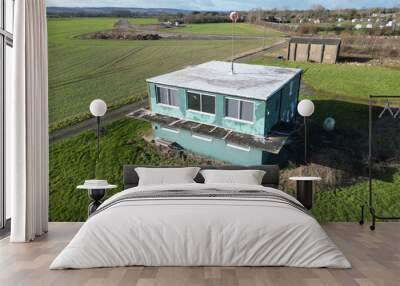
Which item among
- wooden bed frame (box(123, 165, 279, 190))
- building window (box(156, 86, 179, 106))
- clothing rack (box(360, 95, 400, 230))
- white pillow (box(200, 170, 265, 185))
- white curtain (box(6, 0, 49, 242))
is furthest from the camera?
building window (box(156, 86, 179, 106))

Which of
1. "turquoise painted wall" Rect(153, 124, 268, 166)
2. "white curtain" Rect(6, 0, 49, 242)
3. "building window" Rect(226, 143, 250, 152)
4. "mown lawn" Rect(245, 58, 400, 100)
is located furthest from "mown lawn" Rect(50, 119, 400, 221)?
"mown lawn" Rect(245, 58, 400, 100)

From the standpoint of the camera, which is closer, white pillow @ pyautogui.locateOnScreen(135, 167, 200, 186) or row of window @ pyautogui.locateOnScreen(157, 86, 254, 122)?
white pillow @ pyautogui.locateOnScreen(135, 167, 200, 186)

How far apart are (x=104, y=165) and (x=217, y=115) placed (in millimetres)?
1637

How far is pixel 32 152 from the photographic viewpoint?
5.04 metres

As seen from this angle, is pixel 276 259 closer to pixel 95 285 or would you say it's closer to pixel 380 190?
pixel 95 285

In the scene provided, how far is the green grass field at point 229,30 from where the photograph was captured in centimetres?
651

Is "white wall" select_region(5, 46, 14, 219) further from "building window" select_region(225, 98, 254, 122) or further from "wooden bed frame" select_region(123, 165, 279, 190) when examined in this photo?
"building window" select_region(225, 98, 254, 122)

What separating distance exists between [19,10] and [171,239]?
287cm

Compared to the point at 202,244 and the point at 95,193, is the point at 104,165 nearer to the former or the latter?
the point at 95,193

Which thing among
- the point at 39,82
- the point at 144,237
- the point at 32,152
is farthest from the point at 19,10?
the point at 144,237

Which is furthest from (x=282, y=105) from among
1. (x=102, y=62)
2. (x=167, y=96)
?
(x=102, y=62)

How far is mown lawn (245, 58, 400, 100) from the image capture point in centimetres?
637

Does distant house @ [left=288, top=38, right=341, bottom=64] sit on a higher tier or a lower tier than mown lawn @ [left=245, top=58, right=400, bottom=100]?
higher

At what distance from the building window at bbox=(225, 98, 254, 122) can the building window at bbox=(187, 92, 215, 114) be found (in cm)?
20
